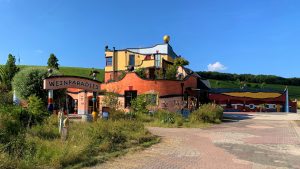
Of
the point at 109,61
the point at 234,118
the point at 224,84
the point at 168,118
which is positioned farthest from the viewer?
the point at 224,84

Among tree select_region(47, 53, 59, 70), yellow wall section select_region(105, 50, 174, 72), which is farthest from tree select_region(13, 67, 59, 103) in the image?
tree select_region(47, 53, 59, 70)

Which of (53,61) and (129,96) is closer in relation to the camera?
(129,96)

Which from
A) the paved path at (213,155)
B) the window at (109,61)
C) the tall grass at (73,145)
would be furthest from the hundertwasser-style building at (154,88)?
the paved path at (213,155)

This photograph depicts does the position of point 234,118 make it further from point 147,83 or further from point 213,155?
point 213,155

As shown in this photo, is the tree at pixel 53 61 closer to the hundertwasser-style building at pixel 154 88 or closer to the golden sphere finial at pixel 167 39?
the hundertwasser-style building at pixel 154 88

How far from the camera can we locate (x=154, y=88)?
97.8ft

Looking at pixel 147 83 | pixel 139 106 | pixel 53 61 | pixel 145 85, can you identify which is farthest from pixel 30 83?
pixel 53 61

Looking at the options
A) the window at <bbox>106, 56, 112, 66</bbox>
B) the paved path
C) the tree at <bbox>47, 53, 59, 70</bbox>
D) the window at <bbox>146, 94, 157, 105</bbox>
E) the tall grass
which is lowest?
the paved path

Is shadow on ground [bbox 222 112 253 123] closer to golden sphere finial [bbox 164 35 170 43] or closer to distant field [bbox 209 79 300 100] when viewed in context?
golden sphere finial [bbox 164 35 170 43]

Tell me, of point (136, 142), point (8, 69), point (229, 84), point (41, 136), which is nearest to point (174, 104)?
point (136, 142)

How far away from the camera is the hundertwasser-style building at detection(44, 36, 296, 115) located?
1150 inches

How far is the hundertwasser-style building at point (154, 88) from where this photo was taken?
29.2 metres

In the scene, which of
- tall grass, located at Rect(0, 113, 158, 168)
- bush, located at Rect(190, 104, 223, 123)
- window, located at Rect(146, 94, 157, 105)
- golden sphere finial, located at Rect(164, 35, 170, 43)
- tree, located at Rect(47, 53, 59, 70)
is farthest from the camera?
tree, located at Rect(47, 53, 59, 70)

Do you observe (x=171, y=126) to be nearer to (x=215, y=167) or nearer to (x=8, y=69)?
(x=215, y=167)
